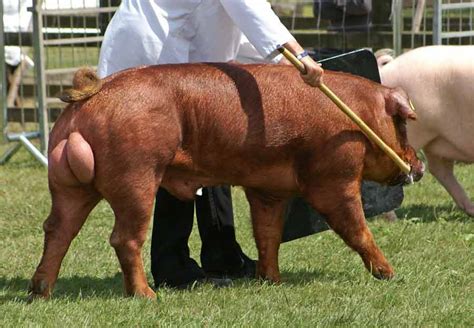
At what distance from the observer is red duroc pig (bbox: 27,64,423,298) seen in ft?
16.2

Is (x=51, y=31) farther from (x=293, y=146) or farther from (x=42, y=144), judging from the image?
(x=293, y=146)

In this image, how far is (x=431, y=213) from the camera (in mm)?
8016

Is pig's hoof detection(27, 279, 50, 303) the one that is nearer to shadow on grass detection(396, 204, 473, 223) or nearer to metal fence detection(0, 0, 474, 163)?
shadow on grass detection(396, 204, 473, 223)

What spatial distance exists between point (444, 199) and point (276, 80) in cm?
371

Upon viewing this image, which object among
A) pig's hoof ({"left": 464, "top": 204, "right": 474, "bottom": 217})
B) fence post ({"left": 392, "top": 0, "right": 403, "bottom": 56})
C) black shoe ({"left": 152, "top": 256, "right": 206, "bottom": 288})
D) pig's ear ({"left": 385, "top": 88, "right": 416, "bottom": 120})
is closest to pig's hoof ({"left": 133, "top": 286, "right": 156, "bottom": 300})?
black shoe ({"left": 152, "top": 256, "right": 206, "bottom": 288})

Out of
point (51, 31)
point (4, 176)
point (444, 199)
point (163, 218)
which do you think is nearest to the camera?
point (163, 218)

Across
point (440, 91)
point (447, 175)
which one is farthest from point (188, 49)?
point (447, 175)

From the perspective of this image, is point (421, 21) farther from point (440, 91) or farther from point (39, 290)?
point (39, 290)

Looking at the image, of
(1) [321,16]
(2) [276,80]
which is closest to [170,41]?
(2) [276,80]

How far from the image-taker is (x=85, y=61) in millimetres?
11164

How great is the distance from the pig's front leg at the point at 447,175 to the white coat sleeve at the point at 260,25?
3216mm

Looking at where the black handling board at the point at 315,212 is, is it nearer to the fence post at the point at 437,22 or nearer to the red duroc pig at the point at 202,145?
the red duroc pig at the point at 202,145

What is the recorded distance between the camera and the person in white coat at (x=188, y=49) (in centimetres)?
512

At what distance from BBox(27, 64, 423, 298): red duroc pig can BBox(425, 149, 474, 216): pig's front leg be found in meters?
2.66
